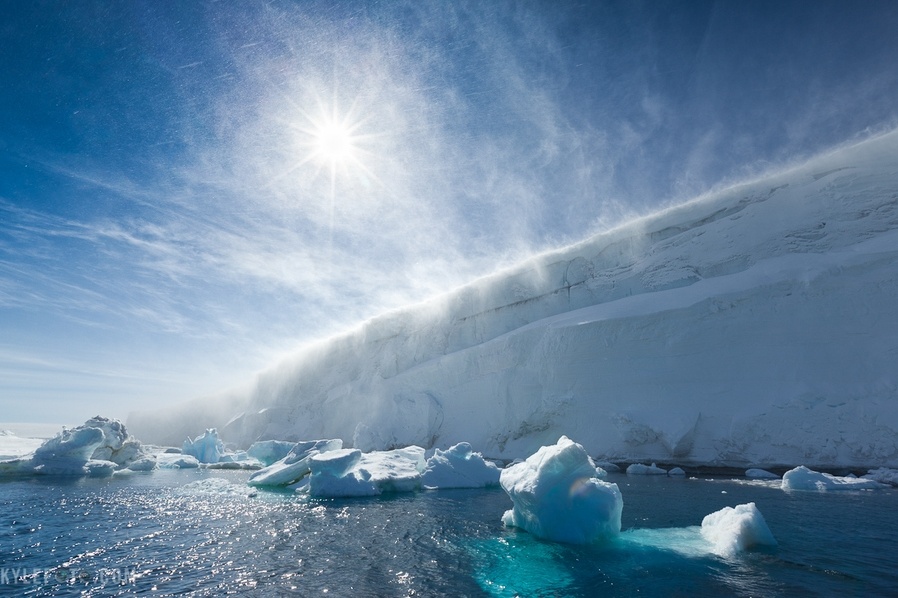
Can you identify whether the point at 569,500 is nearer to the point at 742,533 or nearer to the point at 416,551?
the point at 742,533

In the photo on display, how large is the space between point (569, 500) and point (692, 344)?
16989mm

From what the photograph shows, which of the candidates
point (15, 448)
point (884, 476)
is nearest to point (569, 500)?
point (884, 476)

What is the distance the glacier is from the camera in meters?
18.9

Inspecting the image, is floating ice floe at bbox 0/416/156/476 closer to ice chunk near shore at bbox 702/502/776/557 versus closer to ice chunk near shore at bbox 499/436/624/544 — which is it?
ice chunk near shore at bbox 499/436/624/544

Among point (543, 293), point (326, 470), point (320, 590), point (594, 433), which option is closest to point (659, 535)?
point (320, 590)

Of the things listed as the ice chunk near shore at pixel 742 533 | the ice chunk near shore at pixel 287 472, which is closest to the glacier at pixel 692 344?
the ice chunk near shore at pixel 287 472

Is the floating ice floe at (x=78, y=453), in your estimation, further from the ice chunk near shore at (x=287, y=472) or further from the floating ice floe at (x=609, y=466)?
the floating ice floe at (x=609, y=466)

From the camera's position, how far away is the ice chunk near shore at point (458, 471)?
17781 millimetres

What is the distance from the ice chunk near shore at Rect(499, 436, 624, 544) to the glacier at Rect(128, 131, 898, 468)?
13.1 metres

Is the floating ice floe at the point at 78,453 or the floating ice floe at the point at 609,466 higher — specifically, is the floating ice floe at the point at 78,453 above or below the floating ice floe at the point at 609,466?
above

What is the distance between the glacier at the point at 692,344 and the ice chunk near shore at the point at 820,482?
3.14 m

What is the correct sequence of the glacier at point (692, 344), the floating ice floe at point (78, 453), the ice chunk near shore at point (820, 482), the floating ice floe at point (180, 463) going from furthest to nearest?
the floating ice floe at point (180, 463) → the floating ice floe at point (78, 453) → the glacier at point (692, 344) → the ice chunk near shore at point (820, 482)

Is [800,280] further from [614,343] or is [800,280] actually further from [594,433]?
[594,433]

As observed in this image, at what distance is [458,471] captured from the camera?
18016 millimetres
